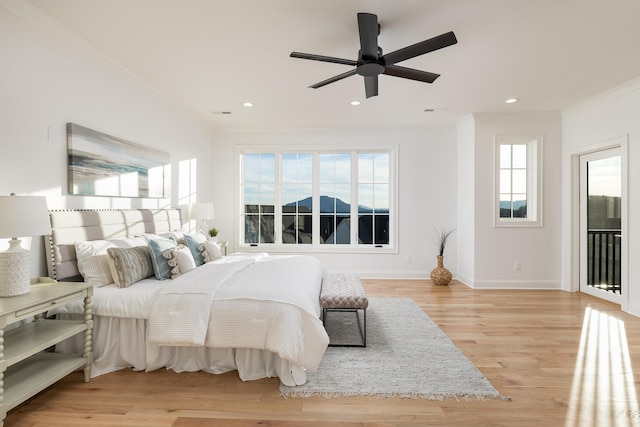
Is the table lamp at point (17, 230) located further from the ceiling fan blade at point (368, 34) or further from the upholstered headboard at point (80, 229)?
the ceiling fan blade at point (368, 34)

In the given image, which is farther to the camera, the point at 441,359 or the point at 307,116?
the point at 307,116

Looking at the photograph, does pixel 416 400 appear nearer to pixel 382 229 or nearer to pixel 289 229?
pixel 382 229

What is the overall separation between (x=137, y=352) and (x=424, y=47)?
3.13 meters

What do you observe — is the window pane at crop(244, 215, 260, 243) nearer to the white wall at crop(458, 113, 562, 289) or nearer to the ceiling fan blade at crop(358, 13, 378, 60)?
the white wall at crop(458, 113, 562, 289)

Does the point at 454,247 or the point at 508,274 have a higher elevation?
the point at 454,247

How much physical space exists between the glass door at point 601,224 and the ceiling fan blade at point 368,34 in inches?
151

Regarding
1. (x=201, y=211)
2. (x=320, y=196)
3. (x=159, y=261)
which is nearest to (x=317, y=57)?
(x=159, y=261)

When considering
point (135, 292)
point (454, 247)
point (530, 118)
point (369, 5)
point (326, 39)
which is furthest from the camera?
point (454, 247)

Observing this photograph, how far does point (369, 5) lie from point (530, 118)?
3.94m

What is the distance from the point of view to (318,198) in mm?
6016

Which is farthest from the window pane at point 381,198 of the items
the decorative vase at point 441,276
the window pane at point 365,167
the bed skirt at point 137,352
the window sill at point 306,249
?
the bed skirt at point 137,352

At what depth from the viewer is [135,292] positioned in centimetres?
258

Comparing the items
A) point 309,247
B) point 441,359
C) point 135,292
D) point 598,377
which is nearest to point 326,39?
point 135,292

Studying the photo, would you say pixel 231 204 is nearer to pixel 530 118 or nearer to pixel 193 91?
pixel 193 91
